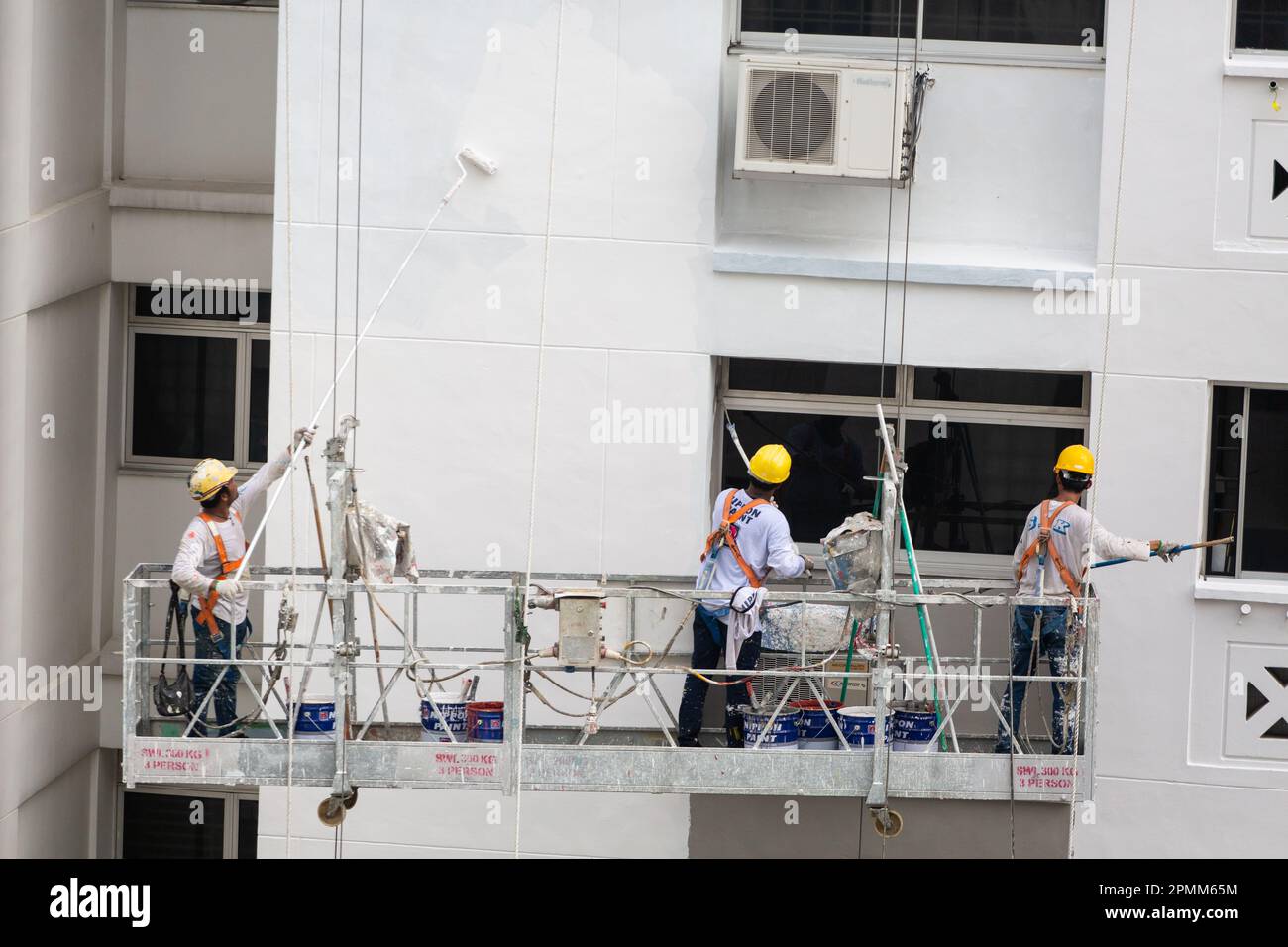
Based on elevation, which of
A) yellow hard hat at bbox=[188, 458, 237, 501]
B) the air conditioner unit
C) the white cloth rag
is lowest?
the white cloth rag

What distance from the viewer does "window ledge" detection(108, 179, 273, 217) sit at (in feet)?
47.5

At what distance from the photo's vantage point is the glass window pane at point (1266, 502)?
42.1 feet

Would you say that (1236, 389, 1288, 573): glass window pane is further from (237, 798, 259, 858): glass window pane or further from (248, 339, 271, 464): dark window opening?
(237, 798, 259, 858): glass window pane

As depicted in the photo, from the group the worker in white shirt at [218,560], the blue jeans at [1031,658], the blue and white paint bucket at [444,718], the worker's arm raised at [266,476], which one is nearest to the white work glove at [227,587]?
the worker in white shirt at [218,560]

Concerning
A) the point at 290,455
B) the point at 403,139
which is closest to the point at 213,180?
the point at 403,139

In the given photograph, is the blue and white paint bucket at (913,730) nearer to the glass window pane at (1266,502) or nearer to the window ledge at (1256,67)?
the glass window pane at (1266,502)

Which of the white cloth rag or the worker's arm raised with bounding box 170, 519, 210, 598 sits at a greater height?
the worker's arm raised with bounding box 170, 519, 210, 598

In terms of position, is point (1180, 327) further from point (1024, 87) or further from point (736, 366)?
point (736, 366)

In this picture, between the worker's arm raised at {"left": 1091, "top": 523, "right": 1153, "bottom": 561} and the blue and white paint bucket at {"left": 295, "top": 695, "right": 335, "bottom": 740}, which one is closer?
the worker's arm raised at {"left": 1091, "top": 523, "right": 1153, "bottom": 561}

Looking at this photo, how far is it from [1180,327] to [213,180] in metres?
7.53

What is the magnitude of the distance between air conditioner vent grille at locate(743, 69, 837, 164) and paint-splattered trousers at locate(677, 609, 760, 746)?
129 inches

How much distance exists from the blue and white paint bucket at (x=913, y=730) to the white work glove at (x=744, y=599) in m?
1.37

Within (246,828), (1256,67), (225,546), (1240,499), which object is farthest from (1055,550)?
(246,828)

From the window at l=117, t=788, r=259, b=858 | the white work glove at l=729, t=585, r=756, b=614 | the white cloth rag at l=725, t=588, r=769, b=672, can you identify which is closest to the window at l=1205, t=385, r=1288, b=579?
the white cloth rag at l=725, t=588, r=769, b=672
